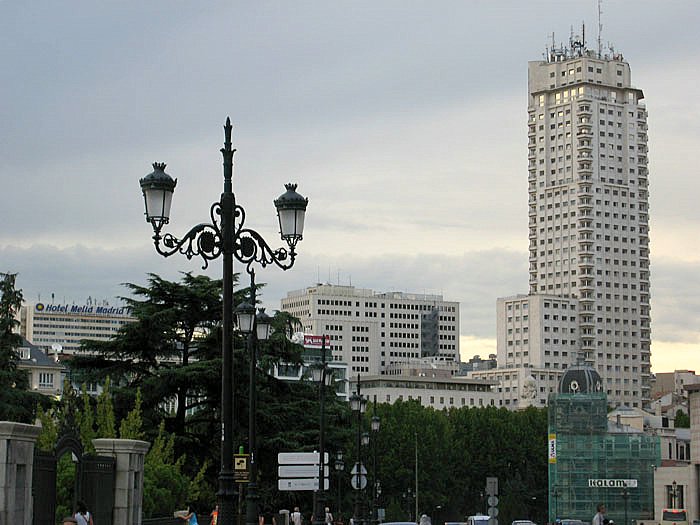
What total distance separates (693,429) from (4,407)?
201 feet


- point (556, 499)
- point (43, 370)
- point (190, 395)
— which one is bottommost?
point (556, 499)

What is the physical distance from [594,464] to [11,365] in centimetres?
6565

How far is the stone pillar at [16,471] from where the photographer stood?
862 inches

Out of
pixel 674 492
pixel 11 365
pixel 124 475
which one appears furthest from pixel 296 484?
pixel 674 492

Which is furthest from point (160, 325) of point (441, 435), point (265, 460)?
point (441, 435)

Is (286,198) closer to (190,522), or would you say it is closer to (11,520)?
(11,520)

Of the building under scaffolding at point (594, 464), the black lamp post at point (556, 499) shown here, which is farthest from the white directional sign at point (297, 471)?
the black lamp post at point (556, 499)

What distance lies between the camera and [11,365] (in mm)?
69438

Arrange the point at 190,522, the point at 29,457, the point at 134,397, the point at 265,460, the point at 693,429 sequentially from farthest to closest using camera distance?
the point at 693,429 < the point at 265,460 < the point at 134,397 < the point at 190,522 < the point at 29,457

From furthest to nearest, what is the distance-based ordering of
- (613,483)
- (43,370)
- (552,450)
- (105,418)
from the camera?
(43,370)
(552,450)
(613,483)
(105,418)

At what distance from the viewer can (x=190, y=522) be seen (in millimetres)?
35375

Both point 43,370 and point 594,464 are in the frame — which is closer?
point 594,464

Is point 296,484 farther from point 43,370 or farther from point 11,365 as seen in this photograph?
point 43,370

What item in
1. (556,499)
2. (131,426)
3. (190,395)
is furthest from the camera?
(556,499)
